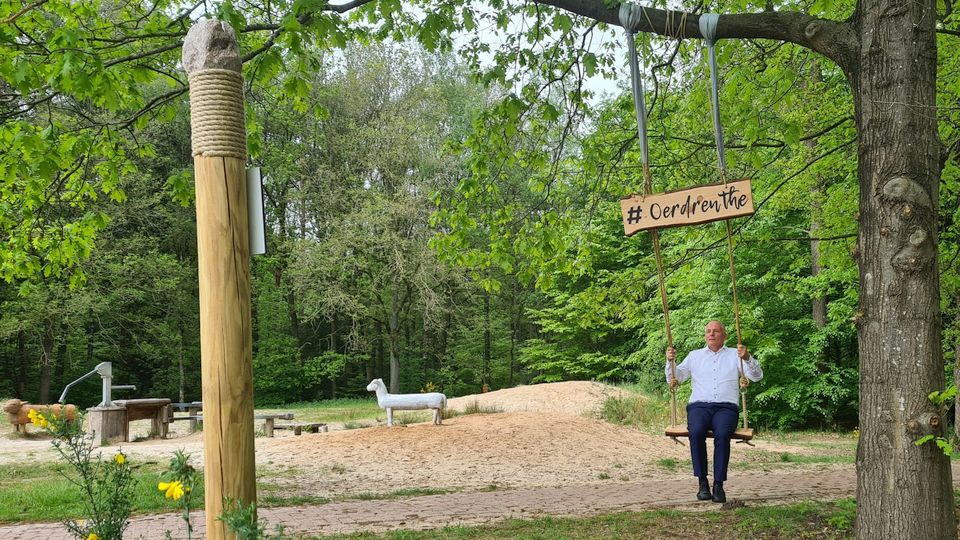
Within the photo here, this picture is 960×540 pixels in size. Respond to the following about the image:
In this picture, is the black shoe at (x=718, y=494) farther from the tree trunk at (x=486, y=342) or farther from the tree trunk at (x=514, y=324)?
the tree trunk at (x=514, y=324)

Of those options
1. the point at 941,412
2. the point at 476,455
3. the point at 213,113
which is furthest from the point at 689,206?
the point at 476,455

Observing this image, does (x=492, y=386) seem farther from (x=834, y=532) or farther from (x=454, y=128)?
(x=834, y=532)

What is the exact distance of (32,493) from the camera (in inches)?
307

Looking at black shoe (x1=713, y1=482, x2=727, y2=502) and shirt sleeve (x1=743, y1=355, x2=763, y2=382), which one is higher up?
shirt sleeve (x1=743, y1=355, x2=763, y2=382)

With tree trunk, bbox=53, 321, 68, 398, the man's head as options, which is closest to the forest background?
tree trunk, bbox=53, 321, 68, 398

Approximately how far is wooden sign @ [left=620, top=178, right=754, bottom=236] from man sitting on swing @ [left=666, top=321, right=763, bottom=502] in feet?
5.86

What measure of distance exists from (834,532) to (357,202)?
23.0 meters

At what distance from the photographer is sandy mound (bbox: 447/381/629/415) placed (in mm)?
17750

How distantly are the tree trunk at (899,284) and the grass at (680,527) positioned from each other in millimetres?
1047

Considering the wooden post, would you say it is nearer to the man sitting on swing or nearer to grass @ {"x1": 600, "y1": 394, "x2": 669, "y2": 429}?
the man sitting on swing

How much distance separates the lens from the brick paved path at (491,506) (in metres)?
6.28

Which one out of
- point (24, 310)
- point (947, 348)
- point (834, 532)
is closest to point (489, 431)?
point (947, 348)

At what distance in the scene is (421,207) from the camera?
85.7ft

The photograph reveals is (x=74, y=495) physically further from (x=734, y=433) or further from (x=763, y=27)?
(x=763, y=27)
